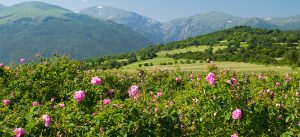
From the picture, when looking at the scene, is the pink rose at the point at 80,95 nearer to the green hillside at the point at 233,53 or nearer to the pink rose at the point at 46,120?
the pink rose at the point at 46,120

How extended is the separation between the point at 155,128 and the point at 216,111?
6.22ft

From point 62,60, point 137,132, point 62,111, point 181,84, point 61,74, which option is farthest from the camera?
point 181,84

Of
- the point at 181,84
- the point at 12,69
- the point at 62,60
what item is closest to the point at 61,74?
the point at 62,60

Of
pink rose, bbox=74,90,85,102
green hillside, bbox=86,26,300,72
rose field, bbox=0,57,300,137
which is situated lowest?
green hillside, bbox=86,26,300,72

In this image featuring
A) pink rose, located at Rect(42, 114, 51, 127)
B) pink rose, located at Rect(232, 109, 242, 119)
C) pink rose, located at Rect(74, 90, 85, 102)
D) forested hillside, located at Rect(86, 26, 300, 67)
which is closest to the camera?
pink rose, located at Rect(42, 114, 51, 127)

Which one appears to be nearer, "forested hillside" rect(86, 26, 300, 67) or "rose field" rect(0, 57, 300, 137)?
"rose field" rect(0, 57, 300, 137)

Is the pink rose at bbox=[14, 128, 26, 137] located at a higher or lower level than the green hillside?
higher

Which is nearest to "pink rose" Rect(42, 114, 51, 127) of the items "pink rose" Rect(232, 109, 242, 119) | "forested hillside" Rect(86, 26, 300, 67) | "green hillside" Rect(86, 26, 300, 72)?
"pink rose" Rect(232, 109, 242, 119)

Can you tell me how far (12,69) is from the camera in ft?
52.9

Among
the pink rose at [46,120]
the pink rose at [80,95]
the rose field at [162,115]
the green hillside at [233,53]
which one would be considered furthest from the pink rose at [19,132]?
the green hillside at [233,53]

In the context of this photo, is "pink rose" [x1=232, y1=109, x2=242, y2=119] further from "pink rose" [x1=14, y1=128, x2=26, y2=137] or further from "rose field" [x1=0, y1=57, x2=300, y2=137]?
"pink rose" [x1=14, y1=128, x2=26, y2=137]

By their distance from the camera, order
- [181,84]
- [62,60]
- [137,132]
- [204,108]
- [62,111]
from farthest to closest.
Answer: [181,84] < [62,60] < [204,108] < [62,111] < [137,132]

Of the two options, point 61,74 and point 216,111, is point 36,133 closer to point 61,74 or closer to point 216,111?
point 216,111

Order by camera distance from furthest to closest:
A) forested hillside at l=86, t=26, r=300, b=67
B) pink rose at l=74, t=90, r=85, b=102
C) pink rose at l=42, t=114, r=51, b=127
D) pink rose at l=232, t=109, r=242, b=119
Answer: forested hillside at l=86, t=26, r=300, b=67 → pink rose at l=74, t=90, r=85, b=102 → pink rose at l=232, t=109, r=242, b=119 → pink rose at l=42, t=114, r=51, b=127
